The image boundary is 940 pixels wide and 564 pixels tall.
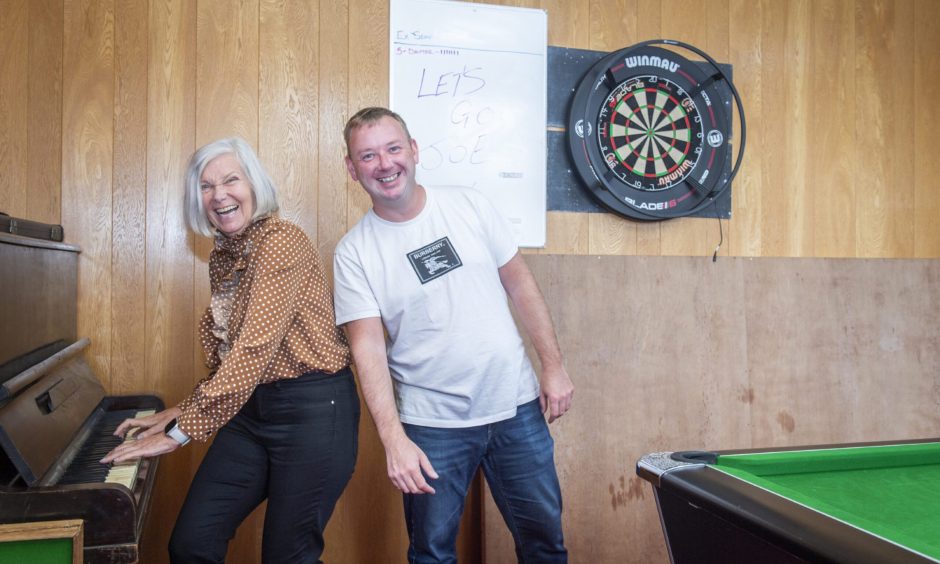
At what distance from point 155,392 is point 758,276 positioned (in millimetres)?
2343

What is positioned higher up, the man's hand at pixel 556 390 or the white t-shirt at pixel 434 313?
the white t-shirt at pixel 434 313

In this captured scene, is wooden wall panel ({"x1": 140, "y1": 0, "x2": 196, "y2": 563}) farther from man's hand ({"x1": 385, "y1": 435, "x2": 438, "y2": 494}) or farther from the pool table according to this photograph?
the pool table

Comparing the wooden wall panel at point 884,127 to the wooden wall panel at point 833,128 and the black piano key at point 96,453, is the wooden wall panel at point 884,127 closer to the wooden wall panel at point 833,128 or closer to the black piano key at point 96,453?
the wooden wall panel at point 833,128

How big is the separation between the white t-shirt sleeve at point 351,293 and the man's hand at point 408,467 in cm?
36

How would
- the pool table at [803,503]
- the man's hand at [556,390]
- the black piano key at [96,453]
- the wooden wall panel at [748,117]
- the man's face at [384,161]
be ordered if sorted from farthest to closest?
the wooden wall panel at [748,117]
the man's hand at [556,390]
the man's face at [384,161]
the black piano key at [96,453]
the pool table at [803,503]

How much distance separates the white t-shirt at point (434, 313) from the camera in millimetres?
1786

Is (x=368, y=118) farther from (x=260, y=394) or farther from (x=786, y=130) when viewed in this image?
(x=786, y=130)

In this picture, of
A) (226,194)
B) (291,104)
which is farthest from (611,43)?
(226,194)

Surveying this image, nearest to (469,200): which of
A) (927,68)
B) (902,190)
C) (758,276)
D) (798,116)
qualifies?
(758,276)

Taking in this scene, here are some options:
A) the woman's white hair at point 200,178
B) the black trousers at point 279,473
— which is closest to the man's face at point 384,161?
the woman's white hair at point 200,178

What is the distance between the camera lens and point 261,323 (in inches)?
60.6

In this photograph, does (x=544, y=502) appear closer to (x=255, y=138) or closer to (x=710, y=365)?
(x=710, y=365)

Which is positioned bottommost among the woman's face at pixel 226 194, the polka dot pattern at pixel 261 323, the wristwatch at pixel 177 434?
the wristwatch at pixel 177 434

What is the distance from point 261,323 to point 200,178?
0.46 metres
